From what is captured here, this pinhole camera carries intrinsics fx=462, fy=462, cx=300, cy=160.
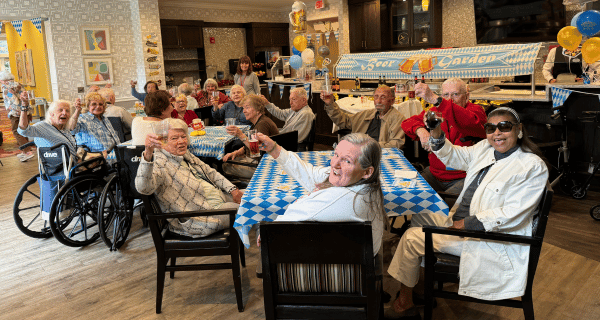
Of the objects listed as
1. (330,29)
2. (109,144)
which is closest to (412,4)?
(330,29)

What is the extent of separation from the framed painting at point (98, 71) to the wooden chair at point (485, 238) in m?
8.82

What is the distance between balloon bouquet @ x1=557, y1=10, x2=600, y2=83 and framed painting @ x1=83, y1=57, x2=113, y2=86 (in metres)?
8.13

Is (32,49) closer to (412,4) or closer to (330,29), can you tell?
(330,29)

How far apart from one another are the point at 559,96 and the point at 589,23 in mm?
872

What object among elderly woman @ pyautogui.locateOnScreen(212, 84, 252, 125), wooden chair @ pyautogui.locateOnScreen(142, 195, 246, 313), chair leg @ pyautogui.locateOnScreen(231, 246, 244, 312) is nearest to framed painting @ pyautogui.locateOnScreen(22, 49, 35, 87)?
elderly woman @ pyautogui.locateOnScreen(212, 84, 252, 125)

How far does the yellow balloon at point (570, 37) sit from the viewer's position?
4.84 metres

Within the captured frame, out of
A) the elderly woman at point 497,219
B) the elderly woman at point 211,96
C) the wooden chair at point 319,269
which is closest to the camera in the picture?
the wooden chair at point 319,269

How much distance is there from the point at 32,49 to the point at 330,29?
6831 mm

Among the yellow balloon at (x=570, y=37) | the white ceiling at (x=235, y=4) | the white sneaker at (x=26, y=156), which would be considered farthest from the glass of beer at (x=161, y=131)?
the white ceiling at (x=235, y=4)

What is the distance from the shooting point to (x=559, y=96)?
4.47 meters

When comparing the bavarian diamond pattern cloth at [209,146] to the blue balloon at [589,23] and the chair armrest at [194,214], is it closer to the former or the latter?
the chair armrest at [194,214]

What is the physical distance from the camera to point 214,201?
9.56ft

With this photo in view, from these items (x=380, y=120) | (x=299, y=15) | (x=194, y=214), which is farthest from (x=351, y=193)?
(x=299, y=15)

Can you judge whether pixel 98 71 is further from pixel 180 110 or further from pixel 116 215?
pixel 116 215
